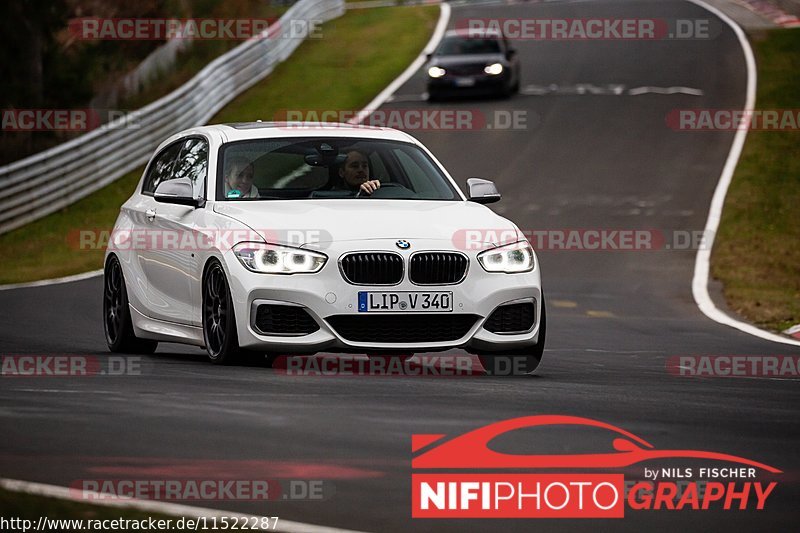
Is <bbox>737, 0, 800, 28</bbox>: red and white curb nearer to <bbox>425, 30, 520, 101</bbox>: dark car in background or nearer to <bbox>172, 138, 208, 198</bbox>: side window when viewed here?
<bbox>425, 30, 520, 101</bbox>: dark car in background

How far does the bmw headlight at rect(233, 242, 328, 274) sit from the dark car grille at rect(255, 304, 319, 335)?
0.22 metres

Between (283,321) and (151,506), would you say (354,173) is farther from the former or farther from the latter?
(151,506)

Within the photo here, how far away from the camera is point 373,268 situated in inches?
381

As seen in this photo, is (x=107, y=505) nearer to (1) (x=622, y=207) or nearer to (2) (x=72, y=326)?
(2) (x=72, y=326)

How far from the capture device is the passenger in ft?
35.2

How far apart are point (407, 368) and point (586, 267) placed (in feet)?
33.1

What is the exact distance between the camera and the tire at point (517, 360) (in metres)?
10.3

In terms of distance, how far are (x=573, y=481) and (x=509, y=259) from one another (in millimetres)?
3909

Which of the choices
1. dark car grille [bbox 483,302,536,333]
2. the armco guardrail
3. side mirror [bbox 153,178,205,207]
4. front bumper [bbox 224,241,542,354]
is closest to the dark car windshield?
the armco guardrail

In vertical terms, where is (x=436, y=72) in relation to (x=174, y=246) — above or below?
above

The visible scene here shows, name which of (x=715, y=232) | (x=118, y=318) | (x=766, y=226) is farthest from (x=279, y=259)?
(x=766, y=226)

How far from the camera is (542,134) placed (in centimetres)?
3067

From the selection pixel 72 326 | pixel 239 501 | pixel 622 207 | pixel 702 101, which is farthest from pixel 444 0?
pixel 239 501

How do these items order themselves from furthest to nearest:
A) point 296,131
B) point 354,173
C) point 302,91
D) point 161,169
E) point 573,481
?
1. point 302,91
2. point 161,169
3. point 296,131
4. point 354,173
5. point 573,481
